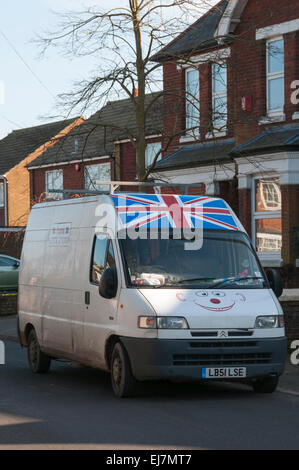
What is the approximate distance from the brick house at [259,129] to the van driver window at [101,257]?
29.3 feet

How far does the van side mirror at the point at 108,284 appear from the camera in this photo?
36.5ft

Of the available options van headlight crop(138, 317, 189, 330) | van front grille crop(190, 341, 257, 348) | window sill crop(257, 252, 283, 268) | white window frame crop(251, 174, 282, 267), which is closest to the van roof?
van headlight crop(138, 317, 189, 330)

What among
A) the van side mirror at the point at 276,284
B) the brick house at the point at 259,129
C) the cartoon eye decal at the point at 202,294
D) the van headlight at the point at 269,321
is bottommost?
the van headlight at the point at 269,321

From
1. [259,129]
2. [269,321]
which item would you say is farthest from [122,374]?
[259,129]

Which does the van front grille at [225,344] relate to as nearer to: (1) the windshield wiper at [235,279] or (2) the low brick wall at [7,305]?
(1) the windshield wiper at [235,279]

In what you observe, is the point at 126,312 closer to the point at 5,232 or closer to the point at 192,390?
the point at 192,390

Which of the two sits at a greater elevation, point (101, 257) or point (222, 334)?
point (101, 257)

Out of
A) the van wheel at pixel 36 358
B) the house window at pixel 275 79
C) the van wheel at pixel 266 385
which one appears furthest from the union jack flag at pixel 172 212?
the house window at pixel 275 79

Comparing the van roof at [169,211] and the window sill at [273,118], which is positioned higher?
the window sill at [273,118]

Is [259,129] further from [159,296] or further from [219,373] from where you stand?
[219,373]

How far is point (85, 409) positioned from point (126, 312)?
1362mm

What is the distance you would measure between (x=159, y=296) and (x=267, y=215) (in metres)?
12.9

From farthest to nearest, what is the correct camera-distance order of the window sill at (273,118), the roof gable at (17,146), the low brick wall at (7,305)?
the roof gable at (17,146)
the low brick wall at (7,305)
the window sill at (273,118)

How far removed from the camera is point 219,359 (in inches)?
422
